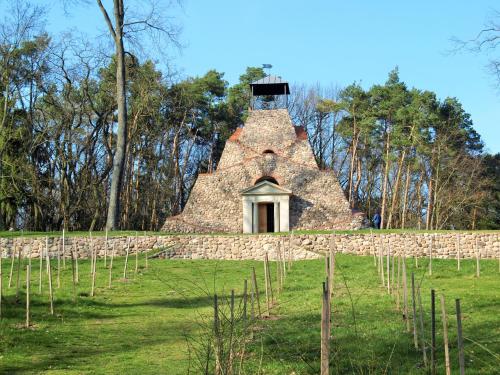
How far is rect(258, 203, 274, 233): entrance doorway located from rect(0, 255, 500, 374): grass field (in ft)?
56.8

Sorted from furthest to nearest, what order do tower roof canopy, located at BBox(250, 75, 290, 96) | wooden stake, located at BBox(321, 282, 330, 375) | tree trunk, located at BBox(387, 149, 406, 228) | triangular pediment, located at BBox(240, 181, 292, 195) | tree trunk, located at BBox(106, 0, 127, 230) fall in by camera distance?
tree trunk, located at BBox(387, 149, 406, 228), tower roof canopy, located at BBox(250, 75, 290, 96), triangular pediment, located at BBox(240, 181, 292, 195), tree trunk, located at BBox(106, 0, 127, 230), wooden stake, located at BBox(321, 282, 330, 375)

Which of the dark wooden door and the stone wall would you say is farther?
the dark wooden door

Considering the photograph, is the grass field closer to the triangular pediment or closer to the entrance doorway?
the triangular pediment

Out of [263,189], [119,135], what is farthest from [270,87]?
[119,135]

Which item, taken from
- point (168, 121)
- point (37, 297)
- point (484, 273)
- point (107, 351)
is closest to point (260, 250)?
point (484, 273)

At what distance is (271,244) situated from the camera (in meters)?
25.6

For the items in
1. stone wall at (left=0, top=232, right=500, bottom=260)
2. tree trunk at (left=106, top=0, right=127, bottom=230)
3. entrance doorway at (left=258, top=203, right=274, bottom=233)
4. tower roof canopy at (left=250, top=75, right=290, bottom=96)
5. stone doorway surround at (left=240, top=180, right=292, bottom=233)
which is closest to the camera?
stone wall at (left=0, top=232, right=500, bottom=260)

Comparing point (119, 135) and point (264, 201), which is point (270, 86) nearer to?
point (264, 201)

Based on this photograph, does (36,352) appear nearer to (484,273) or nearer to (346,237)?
(484,273)

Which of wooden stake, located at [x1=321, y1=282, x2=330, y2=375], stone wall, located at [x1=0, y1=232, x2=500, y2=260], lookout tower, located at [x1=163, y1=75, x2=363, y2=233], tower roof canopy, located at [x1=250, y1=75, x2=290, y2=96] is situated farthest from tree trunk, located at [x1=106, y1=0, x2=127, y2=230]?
wooden stake, located at [x1=321, y1=282, x2=330, y2=375]

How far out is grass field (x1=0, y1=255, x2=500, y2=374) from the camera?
26.2 feet

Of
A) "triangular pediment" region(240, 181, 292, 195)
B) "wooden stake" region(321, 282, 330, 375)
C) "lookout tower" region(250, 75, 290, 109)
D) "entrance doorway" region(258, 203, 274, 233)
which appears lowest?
"wooden stake" region(321, 282, 330, 375)

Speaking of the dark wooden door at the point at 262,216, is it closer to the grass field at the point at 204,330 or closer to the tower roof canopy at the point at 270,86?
the tower roof canopy at the point at 270,86

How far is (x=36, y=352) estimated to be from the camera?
362 inches
